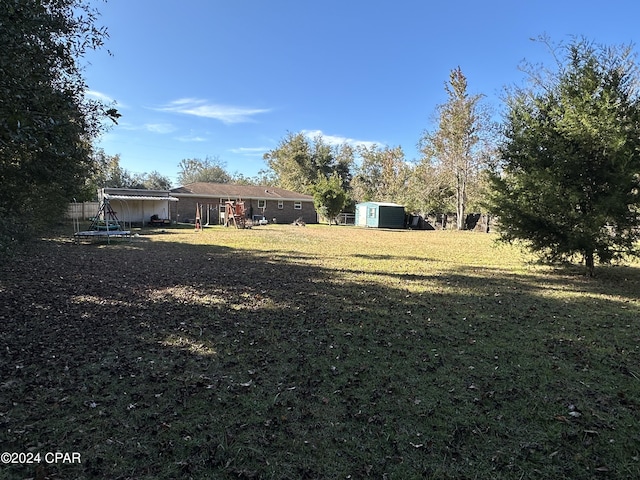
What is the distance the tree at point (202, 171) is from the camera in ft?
204

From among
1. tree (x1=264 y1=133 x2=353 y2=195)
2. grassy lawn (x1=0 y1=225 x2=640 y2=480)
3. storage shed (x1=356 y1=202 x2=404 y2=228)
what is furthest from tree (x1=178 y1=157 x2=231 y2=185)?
grassy lawn (x1=0 y1=225 x2=640 y2=480)

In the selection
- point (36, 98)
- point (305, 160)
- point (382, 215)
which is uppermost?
point (305, 160)

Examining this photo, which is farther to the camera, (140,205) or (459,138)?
(459,138)

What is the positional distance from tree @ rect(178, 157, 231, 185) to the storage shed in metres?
35.1

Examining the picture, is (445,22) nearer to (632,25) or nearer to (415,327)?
(632,25)

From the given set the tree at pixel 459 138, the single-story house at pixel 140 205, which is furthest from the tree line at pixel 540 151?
the tree at pixel 459 138

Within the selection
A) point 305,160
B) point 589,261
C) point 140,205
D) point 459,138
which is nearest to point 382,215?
point 459,138

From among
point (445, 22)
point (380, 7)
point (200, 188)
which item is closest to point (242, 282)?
point (380, 7)

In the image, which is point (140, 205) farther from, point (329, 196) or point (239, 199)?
point (329, 196)

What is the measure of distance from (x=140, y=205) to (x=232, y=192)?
7378 millimetres

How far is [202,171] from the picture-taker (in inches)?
2462

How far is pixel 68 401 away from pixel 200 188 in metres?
30.1

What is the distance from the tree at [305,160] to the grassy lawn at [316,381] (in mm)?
40254

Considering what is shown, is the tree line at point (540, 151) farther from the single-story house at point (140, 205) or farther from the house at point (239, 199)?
the house at point (239, 199)
